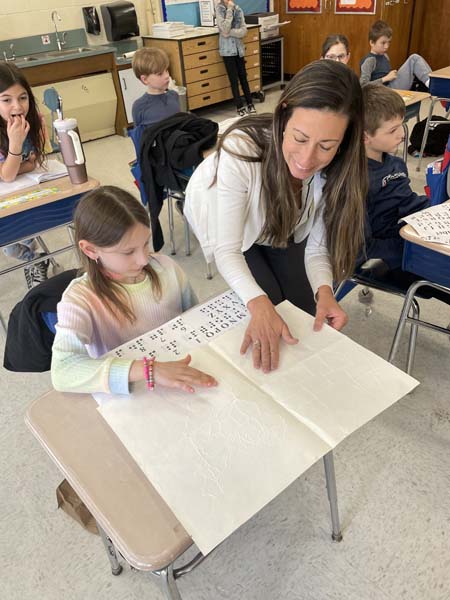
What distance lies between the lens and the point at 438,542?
128 centimetres

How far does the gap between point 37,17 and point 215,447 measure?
4846 millimetres

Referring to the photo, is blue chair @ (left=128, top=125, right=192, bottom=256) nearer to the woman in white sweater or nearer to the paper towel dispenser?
the woman in white sweater

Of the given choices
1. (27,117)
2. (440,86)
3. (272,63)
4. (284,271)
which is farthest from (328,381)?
(272,63)

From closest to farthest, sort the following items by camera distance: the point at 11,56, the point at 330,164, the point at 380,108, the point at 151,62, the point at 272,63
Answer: the point at 330,164 → the point at 380,108 → the point at 151,62 → the point at 11,56 → the point at 272,63

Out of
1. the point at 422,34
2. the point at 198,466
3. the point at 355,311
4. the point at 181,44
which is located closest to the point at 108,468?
the point at 198,466

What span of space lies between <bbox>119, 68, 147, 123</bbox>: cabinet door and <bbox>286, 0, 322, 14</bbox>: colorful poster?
7.72 ft

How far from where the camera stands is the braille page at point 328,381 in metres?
0.78

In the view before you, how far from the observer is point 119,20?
14.8ft

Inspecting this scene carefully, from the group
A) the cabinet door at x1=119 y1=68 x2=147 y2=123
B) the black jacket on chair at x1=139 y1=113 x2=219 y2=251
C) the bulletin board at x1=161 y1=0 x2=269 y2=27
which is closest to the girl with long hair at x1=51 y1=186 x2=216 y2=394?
the black jacket on chair at x1=139 y1=113 x2=219 y2=251

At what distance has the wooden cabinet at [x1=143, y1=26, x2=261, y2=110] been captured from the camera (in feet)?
15.4

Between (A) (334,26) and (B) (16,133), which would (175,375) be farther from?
(A) (334,26)

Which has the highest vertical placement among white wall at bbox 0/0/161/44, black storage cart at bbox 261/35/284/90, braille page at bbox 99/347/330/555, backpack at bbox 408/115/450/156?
white wall at bbox 0/0/161/44

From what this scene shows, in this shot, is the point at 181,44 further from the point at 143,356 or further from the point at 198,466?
the point at 198,466

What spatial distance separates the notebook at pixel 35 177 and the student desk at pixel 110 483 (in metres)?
1.21
